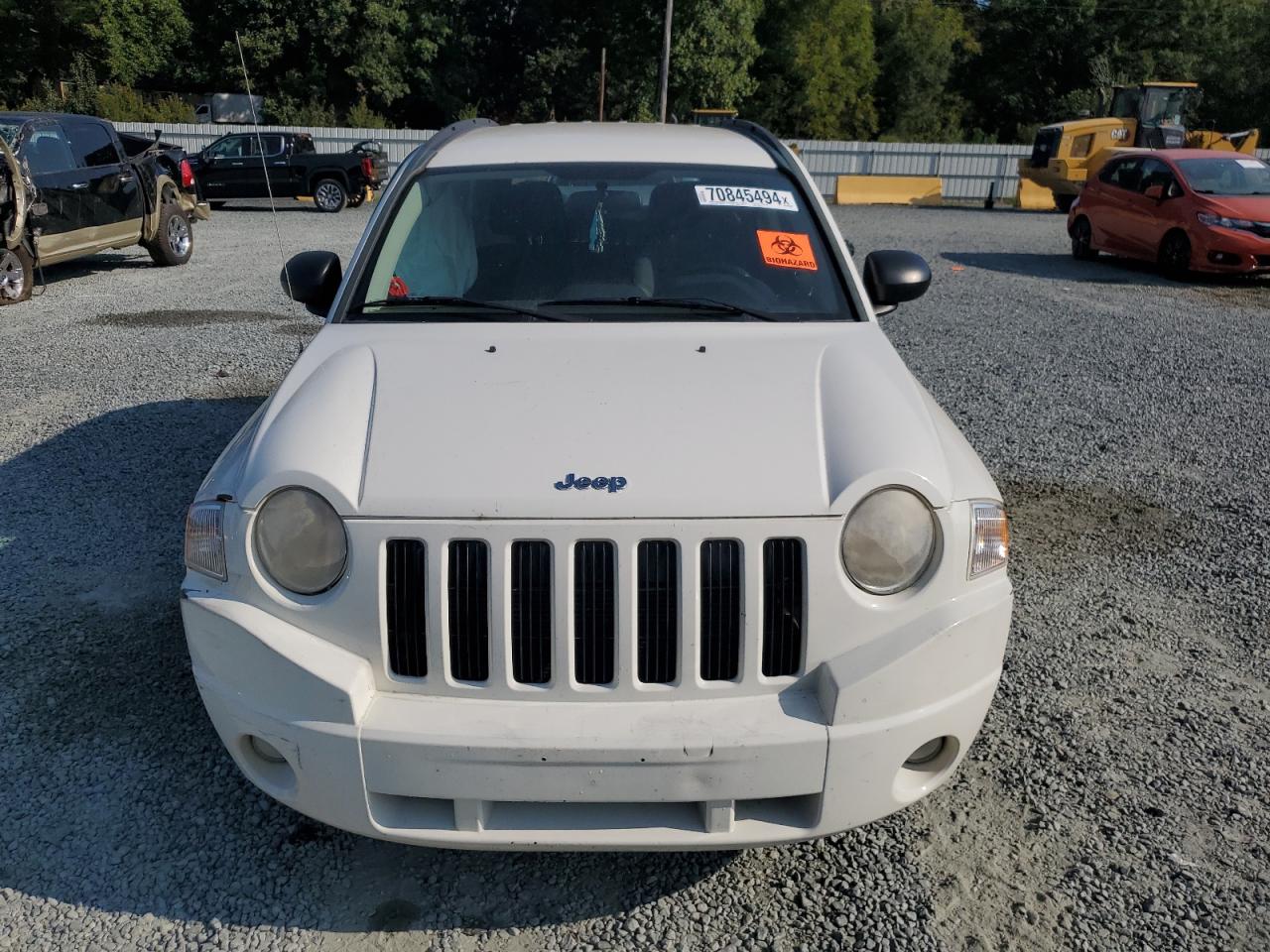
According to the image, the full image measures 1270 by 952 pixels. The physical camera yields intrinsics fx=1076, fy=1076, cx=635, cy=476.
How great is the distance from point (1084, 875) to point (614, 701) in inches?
54.3

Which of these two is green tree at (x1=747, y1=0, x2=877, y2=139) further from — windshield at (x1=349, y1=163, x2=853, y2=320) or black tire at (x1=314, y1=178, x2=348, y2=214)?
windshield at (x1=349, y1=163, x2=853, y2=320)

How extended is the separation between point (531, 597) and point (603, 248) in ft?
5.38

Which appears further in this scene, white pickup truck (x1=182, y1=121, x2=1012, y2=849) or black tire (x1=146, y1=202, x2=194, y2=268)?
black tire (x1=146, y1=202, x2=194, y2=268)

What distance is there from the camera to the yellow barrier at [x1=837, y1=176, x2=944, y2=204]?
29.9 m

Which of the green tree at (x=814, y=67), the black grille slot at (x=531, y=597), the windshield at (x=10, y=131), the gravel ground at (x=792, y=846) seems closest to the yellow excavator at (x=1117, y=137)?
the gravel ground at (x=792, y=846)

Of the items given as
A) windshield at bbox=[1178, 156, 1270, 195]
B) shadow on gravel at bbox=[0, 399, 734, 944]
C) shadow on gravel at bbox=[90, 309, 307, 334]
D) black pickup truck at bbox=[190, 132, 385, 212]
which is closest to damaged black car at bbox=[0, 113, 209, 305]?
shadow on gravel at bbox=[90, 309, 307, 334]

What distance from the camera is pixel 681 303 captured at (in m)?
3.43

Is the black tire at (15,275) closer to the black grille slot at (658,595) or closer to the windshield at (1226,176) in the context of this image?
the black grille slot at (658,595)

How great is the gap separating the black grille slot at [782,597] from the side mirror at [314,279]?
2.18m

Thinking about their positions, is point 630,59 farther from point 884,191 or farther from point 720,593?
point 720,593

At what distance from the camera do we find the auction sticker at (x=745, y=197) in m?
3.83

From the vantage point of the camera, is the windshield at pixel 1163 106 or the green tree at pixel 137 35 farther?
the green tree at pixel 137 35

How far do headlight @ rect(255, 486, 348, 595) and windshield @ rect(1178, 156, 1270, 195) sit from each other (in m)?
14.6

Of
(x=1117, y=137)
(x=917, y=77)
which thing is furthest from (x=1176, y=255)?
(x=917, y=77)
